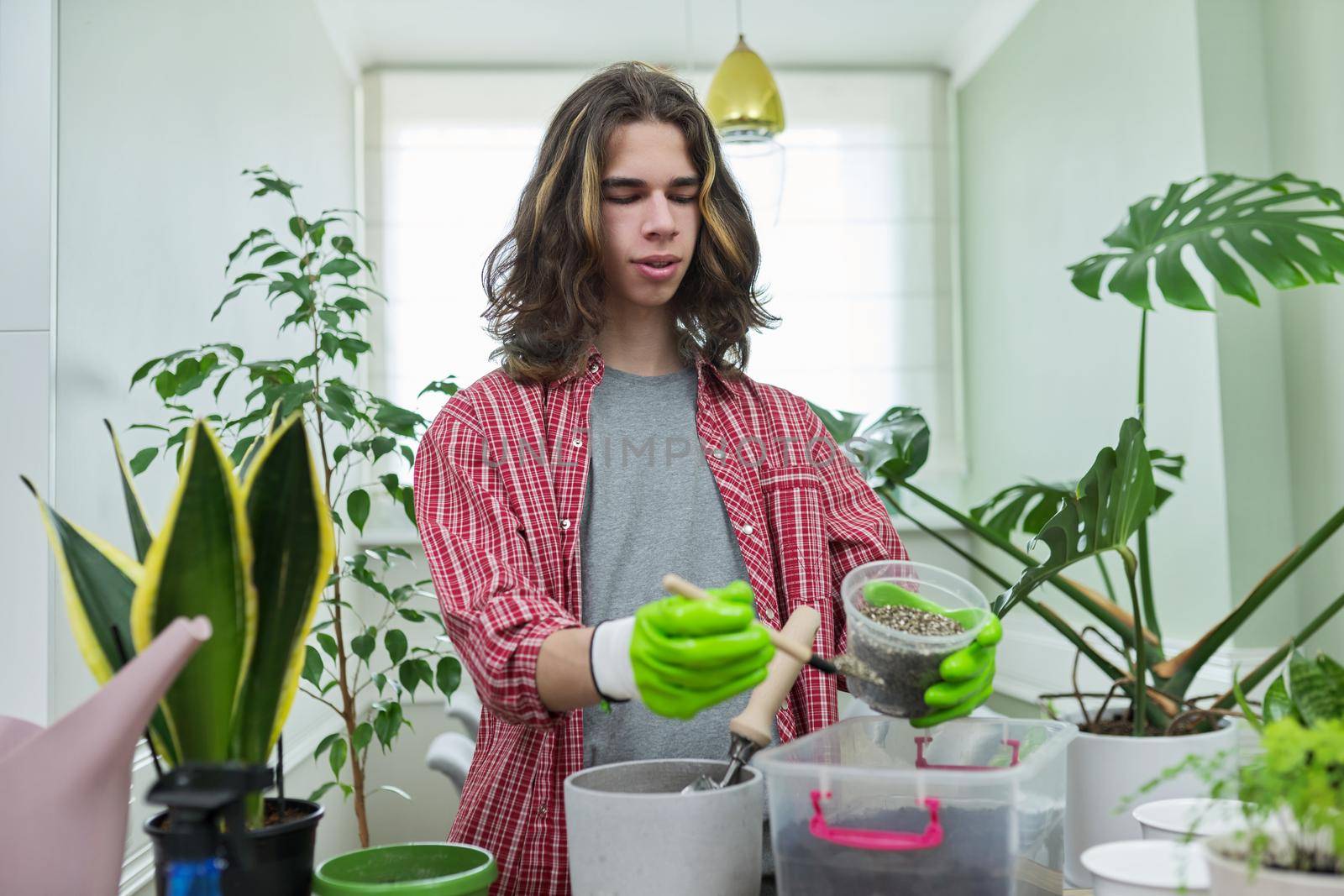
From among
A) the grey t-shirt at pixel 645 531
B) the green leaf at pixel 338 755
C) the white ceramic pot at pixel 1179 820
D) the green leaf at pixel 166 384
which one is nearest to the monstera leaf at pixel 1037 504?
the grey t-shirt at pixel 645 531

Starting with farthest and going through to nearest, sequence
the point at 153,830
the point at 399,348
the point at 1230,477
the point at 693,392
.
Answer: the point at 399,348, the point at 1230,477, the point at 693,392, the point at 153,830

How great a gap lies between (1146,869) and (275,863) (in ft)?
1.75

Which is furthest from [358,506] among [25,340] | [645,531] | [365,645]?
[645,531]

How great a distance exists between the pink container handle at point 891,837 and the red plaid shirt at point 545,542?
11.6 inches

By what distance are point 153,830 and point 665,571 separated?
0.61 meters

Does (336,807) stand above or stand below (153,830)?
below

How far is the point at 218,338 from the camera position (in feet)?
7.55

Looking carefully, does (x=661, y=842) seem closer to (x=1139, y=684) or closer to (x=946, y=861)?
(x=946, y=861)

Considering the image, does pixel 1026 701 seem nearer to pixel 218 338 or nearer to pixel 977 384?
pixel 977 384

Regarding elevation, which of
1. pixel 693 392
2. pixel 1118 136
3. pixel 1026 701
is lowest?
pixel 1026 701

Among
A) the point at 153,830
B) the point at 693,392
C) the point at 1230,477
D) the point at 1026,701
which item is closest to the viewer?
the point at 153,830

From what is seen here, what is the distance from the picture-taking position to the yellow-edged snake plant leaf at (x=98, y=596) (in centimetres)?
69

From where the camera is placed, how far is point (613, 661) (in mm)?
794

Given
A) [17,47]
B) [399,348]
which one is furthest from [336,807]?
[17,47]
